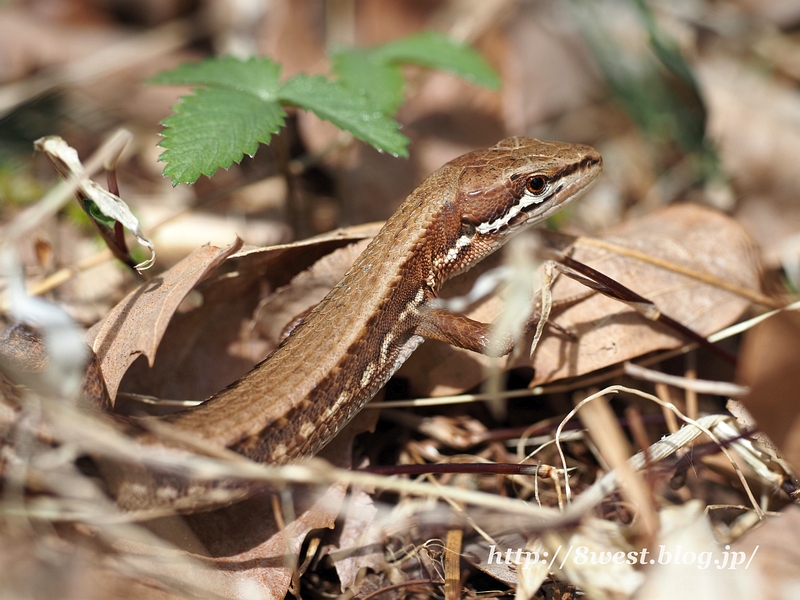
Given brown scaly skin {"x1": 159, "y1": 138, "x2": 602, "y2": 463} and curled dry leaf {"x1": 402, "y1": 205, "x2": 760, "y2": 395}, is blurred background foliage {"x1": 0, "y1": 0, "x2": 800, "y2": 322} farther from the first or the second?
brown scaly skin {"x1": 159, "y1": 138, "x2": 602, "y2": 463}

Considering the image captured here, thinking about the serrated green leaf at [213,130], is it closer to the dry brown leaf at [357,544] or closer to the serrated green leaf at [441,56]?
the serrated green leaf at [441,56]

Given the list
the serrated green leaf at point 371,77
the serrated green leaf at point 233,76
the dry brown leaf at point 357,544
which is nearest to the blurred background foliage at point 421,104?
the serrated green leaf at point 371,77

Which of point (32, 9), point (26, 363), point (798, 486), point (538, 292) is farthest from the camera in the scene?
point (32, 9)

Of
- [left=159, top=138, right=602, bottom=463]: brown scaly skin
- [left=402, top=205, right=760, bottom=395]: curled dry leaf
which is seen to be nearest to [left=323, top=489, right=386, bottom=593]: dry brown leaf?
[left=159, top=138, right=602, bottom=463]: brown scaly skin

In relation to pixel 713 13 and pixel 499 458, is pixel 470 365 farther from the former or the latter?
pixel 713 13

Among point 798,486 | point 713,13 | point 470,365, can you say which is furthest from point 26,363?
point 713,13

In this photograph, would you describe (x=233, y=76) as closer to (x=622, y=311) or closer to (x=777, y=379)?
(x=622, y=311)
